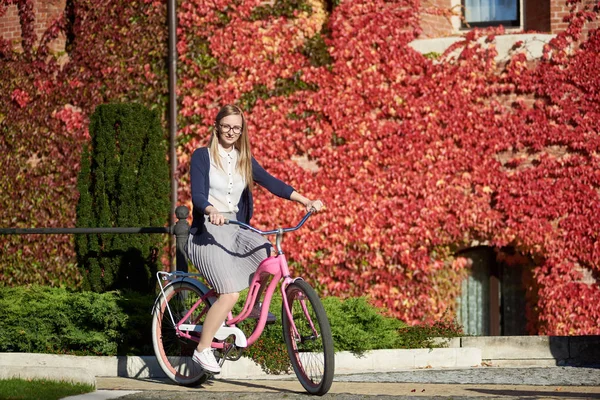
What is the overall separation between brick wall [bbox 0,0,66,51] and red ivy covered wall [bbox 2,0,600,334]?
256cm

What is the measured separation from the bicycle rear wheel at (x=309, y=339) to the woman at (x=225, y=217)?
0.41m

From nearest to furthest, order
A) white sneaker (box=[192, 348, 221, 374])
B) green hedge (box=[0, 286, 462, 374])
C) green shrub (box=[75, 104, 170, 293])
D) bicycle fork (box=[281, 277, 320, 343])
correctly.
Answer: bicycle fork (box=[281, 277, 320, 343]), white sneaker (box=[192, 348, 221, 374]), green hedge (box=[0, 286, 462, 374]), green shrub (box=[75, 104, 170, 293])

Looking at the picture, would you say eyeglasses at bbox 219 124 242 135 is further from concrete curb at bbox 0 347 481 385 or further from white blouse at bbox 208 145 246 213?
concrete curb at bbox 0 347 481 385

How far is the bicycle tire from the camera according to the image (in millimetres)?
6199

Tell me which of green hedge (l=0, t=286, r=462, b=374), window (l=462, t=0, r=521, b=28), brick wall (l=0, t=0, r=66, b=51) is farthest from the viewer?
brick wall (l=0, t=0, r=66, b=51)

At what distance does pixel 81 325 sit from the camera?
769cm

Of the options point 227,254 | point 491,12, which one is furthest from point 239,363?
point 491,12

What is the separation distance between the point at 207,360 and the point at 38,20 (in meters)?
8.35

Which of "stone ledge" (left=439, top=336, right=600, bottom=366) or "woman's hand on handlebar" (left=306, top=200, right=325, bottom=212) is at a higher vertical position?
"woman's hand on handlebar" (left=306, top=200, right=325, bottom=212)

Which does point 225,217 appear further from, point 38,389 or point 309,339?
point 38,389

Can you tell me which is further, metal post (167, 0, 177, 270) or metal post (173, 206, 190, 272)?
metal post (167, 0, 177, 270)

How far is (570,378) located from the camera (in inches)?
265

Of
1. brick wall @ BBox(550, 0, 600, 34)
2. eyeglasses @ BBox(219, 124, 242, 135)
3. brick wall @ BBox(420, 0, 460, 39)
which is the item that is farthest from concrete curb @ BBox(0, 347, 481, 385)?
brick wall @ BBox(420, 0, 460, 39)

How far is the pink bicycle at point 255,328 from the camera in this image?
17.6 ft
